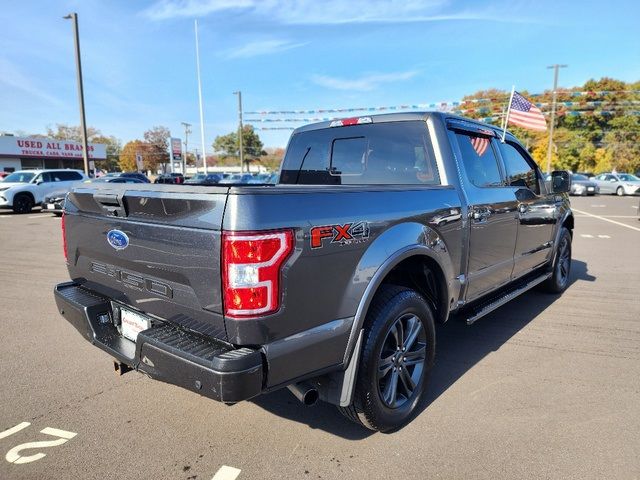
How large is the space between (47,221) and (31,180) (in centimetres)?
400

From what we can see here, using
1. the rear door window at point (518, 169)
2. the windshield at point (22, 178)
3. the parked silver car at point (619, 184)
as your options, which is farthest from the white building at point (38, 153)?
the parked silver car at point (619, 184)

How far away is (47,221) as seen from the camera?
14.1 metres

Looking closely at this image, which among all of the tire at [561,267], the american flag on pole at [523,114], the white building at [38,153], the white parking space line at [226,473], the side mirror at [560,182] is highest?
the white building at [38,153]

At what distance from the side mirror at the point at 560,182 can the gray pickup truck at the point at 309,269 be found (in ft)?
4.93

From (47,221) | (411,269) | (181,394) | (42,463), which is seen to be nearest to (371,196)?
(411,269)

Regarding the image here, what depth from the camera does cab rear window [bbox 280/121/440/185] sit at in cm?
328

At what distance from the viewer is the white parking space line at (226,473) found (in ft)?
7.32

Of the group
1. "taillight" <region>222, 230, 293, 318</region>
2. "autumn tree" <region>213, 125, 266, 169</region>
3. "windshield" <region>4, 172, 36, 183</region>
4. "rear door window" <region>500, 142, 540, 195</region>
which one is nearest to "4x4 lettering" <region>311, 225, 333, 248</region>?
"taillight" <region>222, 230, 293, 318</region>

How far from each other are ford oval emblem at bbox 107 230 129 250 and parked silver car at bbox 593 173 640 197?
108 feet

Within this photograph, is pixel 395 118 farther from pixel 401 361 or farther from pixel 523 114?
pixel 523 114

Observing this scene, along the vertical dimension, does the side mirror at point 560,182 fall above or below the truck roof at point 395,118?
below

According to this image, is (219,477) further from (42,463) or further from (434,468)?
(434,468)

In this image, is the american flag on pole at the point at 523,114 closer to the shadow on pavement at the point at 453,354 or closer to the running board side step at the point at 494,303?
the running board side step at the point at 494,303

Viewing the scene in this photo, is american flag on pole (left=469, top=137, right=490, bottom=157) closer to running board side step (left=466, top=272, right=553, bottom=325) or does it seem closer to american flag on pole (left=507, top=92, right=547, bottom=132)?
running board side step (left=466, top=272, right=553, bottom=325)
